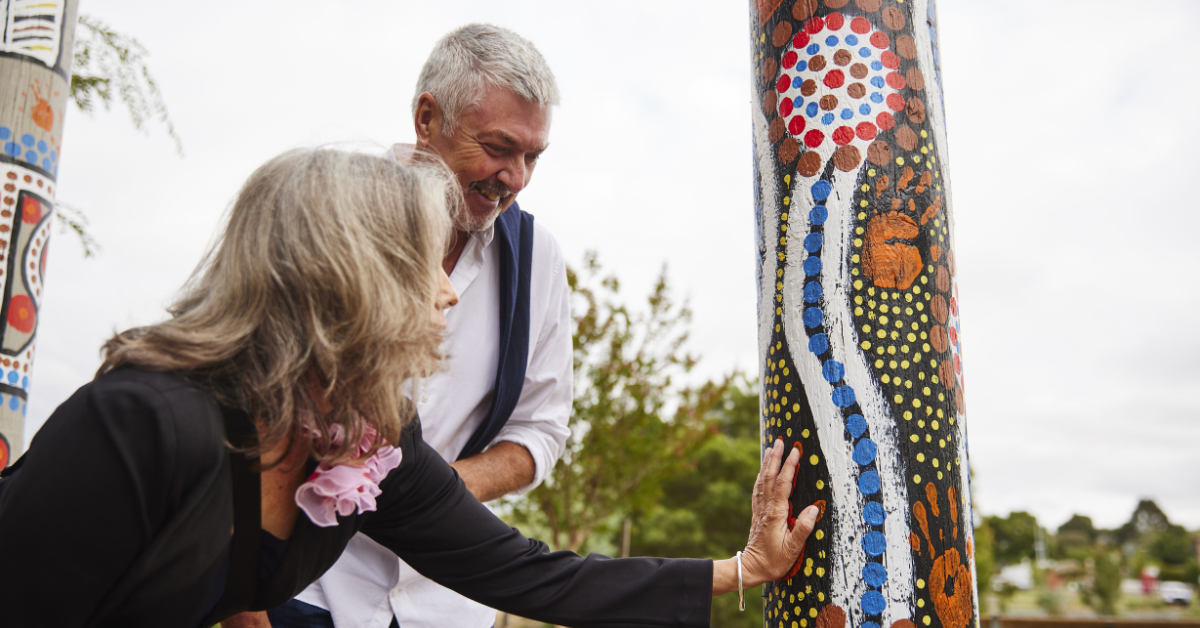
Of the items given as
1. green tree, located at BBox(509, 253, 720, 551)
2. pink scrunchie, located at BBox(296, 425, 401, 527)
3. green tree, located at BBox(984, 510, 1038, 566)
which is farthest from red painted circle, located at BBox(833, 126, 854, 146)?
green tree, located at BBox(984, 510, 1038, 566)

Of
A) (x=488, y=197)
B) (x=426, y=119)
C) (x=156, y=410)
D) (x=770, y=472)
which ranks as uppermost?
(x=426, y=119)

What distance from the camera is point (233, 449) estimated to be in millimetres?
1312

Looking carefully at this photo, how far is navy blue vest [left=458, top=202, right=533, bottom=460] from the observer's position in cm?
225

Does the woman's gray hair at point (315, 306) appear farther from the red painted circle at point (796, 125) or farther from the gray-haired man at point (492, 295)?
the red painted circle at point (796, 125)

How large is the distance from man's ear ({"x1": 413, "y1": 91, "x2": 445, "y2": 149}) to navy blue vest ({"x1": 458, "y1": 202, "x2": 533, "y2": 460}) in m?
0.34

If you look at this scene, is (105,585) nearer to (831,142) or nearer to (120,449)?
(120,449)

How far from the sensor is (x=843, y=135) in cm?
176

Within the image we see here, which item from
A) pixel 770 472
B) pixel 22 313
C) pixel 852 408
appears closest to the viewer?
pixel 852 408

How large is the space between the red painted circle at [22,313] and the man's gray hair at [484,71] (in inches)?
74.8

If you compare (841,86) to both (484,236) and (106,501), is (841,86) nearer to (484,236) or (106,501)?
(484,236)

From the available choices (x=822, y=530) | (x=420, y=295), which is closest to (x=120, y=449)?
(x=420, y=295)

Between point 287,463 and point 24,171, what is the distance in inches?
97.6

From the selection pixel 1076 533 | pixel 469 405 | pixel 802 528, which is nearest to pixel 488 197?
pixel 469 405

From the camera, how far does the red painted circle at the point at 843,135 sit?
1.76m
